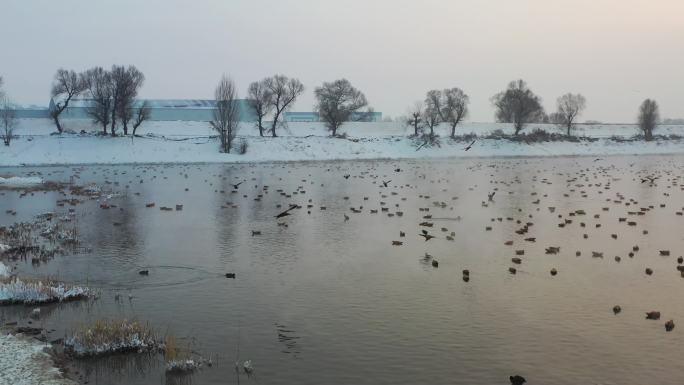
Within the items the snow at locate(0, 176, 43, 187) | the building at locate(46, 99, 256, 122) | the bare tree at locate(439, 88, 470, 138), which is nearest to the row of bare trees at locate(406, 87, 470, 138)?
the bare tree at locate(439, 88, 470, 138)

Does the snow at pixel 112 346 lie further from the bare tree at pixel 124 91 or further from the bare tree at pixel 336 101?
the bare tree at pixel 336 101

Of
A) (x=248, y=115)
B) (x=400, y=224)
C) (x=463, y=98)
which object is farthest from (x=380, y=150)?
(x=400, y=224)

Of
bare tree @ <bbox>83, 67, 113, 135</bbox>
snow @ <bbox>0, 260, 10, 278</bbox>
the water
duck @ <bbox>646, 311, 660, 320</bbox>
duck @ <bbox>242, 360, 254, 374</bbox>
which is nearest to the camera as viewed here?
duck @ <bbox>242, 360, 254, 374</bbox>

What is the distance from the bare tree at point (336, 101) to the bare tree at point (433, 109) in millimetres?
12826

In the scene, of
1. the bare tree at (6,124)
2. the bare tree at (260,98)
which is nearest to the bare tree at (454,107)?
the bare tree at (260,98)

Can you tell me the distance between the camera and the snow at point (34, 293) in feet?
41.3

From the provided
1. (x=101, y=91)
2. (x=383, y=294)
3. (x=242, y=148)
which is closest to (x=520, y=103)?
(x=242, y=148)

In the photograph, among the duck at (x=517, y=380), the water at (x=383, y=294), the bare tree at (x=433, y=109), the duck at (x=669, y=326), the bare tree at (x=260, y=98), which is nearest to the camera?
the duck at (x=517, y=380)

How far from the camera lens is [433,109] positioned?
106875 millimetres

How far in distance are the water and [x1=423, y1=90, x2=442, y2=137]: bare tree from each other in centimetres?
7817

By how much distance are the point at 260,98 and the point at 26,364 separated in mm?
89238

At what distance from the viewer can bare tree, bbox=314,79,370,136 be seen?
101625 millimetres

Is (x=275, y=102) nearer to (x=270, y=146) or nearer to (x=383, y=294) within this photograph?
(x=270, y=146)

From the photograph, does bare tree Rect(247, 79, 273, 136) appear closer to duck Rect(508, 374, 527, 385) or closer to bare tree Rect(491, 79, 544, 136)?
bare tree Rect(491, 79, 544, 136)
